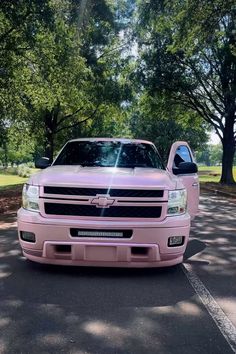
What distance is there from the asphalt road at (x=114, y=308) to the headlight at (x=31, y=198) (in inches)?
33.6

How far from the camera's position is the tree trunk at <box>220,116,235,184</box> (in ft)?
92.6

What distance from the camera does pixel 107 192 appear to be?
16.8 feet

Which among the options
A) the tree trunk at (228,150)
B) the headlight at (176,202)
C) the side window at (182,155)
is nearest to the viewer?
the headlight at (176,202)

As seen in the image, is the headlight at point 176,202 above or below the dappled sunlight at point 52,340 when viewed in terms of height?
above

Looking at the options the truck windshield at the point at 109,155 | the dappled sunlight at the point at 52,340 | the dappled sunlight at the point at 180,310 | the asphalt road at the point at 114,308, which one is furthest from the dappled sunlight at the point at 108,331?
the truck windshield at the point at 109,155

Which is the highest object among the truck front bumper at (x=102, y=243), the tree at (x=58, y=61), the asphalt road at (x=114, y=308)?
the tree at (x=58, y=61)

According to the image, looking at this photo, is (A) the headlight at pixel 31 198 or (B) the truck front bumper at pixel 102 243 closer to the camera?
(B) the truck front bumper at pixel 102 243

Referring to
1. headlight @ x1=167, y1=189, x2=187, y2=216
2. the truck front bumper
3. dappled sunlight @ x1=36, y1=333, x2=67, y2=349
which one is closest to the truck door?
headlight @ x1=167, y1=189, x2=187, y2=216

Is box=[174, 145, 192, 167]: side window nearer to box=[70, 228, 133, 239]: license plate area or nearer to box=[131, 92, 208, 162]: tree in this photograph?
box=[70, 228, 133, 239]: license plate area

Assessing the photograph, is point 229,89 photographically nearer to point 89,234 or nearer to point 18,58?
point 18,58

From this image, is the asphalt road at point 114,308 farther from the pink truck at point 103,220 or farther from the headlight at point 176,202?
the headlight at point 176,202

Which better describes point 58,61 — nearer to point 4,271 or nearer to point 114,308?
point 4,271

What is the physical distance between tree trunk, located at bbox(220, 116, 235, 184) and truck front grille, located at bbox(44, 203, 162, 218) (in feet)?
78.4

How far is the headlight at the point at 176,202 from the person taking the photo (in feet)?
17.3
